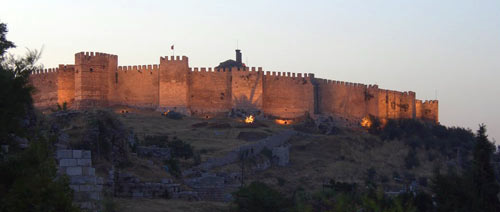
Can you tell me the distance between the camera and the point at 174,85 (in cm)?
4638

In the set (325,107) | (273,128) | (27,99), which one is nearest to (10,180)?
(27,99)

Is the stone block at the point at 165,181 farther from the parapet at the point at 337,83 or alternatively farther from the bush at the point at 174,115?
the parapet at the point at 337,83

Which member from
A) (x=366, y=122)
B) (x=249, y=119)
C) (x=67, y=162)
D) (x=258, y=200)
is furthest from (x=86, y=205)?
(x=366, y=122)

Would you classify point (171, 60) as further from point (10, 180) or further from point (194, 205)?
point (10, 180)

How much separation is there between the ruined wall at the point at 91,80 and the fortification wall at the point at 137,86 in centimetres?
82

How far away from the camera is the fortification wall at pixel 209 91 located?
4703cm

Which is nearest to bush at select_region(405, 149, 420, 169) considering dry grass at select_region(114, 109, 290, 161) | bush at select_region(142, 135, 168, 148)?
dry grass at select_region(114, 109, 290, 161)

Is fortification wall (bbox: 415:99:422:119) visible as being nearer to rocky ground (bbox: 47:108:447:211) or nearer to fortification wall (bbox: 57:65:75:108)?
rocky ground (bbox: 47:108:447:211)

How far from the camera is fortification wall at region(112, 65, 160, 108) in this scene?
47.1 metres

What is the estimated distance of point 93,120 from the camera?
1819cm

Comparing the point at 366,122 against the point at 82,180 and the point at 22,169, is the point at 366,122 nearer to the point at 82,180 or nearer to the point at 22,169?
the point at 82,180

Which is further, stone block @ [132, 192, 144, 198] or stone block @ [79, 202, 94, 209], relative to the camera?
stone block @ [132, 192, 144, 198]

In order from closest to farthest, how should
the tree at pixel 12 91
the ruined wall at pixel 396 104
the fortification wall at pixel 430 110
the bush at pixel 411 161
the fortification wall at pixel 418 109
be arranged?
the tree at pixel 12 91, the bush at pixel 411 161, the ruined wall at pixel 396 104, the fortification wall at pixel 418 109, the fortification wall at pixel 430 110

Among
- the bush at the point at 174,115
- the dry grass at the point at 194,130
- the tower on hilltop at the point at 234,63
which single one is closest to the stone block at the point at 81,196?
the dry grass at the point at 194,130
